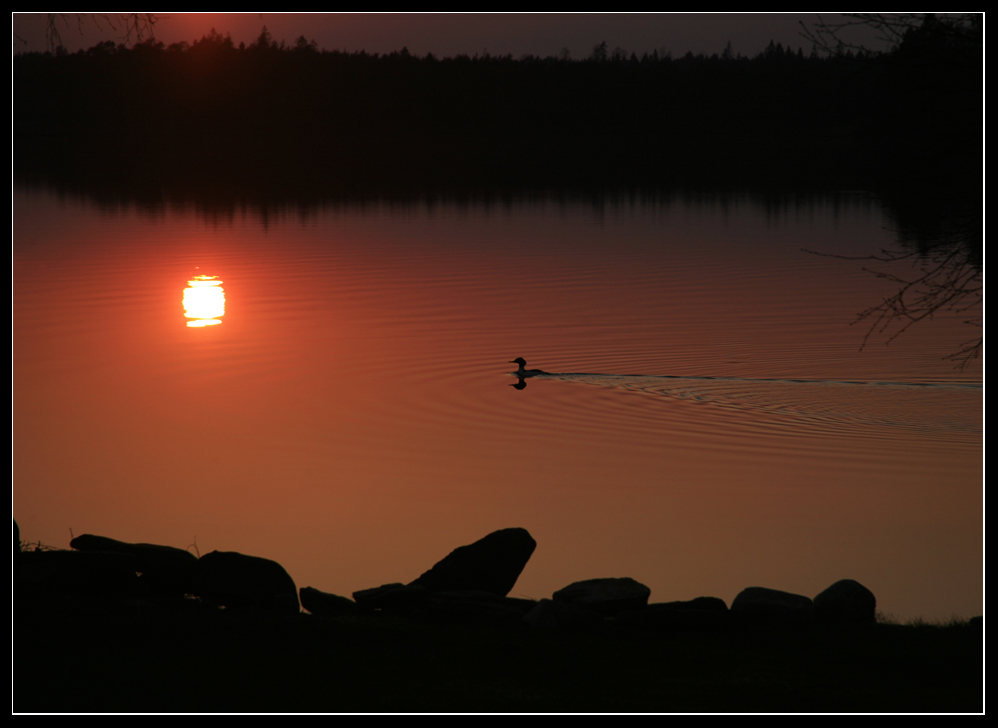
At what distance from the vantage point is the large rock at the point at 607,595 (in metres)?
9.25

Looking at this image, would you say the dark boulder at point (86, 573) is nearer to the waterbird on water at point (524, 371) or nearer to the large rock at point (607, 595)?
the large rock at point (607, 595)

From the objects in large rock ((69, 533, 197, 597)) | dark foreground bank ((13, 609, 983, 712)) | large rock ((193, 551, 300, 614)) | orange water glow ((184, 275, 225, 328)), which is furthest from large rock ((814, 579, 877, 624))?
orange water glow ((184, 275, 225, 328))

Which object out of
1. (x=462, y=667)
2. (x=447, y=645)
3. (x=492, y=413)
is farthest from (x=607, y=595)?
(x=492, y=413)

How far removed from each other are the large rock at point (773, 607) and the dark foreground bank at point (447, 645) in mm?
16

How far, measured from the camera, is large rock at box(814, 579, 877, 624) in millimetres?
9344

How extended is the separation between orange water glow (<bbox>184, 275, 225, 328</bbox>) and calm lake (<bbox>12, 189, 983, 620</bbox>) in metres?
0.13

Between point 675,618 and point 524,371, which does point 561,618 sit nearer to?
point 675,618

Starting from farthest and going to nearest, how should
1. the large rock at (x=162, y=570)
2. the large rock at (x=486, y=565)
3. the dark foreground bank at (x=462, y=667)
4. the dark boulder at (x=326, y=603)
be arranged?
the large rock at (x=486, y=565)
the large rock at (x=162, y=570)
the dark boulder at (x=326, y=603)
the dark foreground bank at (x=462, y=667)

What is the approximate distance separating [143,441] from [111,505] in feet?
7.89

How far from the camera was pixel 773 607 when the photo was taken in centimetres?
921

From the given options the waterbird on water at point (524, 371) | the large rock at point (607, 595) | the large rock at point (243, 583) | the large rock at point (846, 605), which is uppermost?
the waterbird on water at point (524, 371)

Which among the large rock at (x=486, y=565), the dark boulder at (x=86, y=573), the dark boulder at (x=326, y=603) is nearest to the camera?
the dark boulder at (x=86, y=573)

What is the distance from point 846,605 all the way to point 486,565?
3094 mm

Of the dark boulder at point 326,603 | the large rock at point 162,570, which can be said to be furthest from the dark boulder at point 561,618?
the large rock at point 162,570
